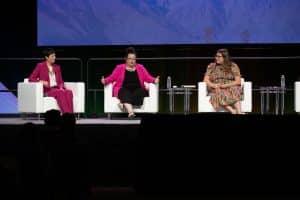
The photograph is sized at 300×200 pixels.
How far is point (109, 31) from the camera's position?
27.6ft

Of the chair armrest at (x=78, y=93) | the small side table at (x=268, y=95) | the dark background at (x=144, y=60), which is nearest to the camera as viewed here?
the chair armrest at (x=78, y=93)

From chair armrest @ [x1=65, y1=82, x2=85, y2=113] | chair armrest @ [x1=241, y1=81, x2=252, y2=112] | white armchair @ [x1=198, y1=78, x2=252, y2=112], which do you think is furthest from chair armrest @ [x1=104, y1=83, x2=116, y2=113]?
chair armrest @ [x1=241, y1=81, x2=252, y2=112]

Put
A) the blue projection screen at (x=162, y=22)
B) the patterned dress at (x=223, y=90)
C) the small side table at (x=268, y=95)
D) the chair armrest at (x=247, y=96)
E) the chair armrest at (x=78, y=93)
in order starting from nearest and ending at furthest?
the patterned dress at (x=223, y=90)
the chair armrest at (x=247, y=96)
the chair armrest at (x=78, y=93)
the small side table at (x=268, y=95)
the blue projection screen at (x=162, y=22)

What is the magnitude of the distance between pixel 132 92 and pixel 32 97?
1202mm

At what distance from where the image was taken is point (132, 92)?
23.5ft

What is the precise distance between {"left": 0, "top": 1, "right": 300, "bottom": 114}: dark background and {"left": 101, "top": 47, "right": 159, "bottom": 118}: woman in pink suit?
798mm

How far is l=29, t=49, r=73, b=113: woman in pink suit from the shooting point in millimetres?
7082

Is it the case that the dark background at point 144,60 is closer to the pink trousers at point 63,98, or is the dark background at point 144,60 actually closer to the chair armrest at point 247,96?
the chair armrest at point 247,96

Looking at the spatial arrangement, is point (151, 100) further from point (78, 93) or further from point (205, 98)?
point (78, 93)

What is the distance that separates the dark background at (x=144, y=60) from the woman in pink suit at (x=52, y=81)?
881 millimetres

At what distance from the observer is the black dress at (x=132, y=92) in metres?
7.09

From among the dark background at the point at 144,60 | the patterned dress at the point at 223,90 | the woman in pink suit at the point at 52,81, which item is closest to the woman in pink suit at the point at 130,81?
the woman in pink suit at the point at 52,81

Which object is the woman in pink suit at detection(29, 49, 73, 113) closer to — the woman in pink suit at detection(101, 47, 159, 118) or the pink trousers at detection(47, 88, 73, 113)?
the pink trousers at detection(47, 88, 73, 113)

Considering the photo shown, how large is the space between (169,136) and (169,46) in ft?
19.9
